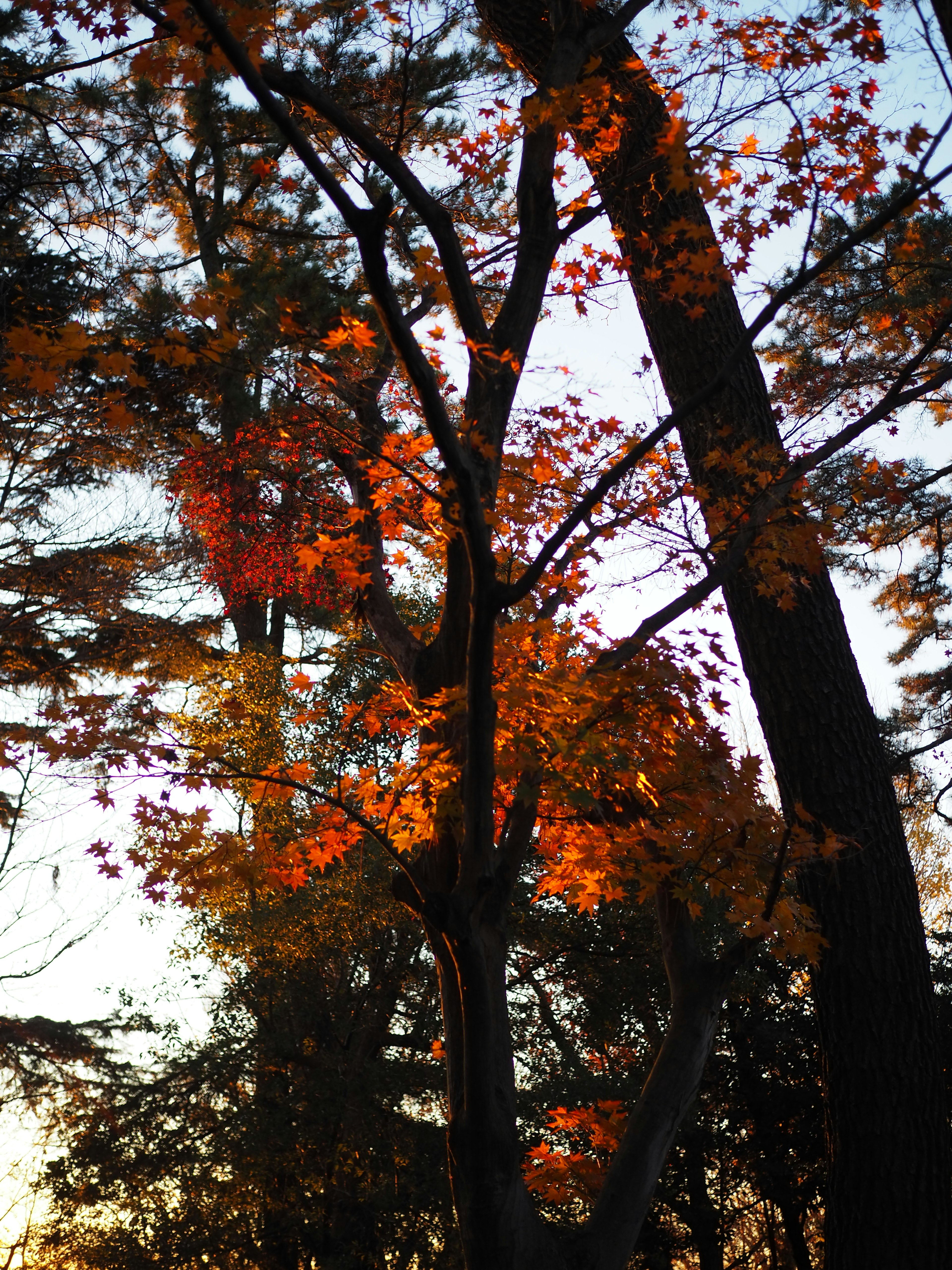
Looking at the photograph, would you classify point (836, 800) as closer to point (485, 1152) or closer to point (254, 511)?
point (485, 1152)

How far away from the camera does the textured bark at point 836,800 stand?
4.13 meters

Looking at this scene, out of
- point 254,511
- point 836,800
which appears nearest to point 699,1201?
point 836,800

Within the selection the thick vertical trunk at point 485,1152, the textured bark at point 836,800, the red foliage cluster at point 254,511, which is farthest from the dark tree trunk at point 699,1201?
the thick vertical trunk at point 485,1152

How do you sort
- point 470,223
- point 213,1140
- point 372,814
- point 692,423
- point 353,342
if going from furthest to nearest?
point 213,1140 < point 470,223 < point 692,423 < point 372,814 < point 353,342

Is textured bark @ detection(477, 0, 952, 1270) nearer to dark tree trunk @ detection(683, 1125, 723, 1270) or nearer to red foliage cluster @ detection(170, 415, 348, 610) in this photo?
red foliage cluster @ detection(170, 415, 348, 610)

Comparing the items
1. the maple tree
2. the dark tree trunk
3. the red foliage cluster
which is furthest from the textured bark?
the dark tree trunk

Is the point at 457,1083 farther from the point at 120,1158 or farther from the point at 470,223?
the point at 120,1158

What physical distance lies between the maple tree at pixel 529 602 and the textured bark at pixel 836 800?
0.11 ft

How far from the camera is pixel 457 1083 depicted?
137 inches

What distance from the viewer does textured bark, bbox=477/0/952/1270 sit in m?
4.13

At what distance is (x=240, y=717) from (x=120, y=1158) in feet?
12.0

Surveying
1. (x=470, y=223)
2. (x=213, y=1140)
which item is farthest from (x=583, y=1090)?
(x=470, y=223)

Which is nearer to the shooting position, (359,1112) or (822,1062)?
(822,1062)

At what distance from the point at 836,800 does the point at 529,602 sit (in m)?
1.64
